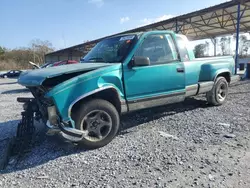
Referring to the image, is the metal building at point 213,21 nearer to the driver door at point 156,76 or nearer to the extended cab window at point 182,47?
the extended cab window at point 182,47

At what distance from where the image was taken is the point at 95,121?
12.2ft

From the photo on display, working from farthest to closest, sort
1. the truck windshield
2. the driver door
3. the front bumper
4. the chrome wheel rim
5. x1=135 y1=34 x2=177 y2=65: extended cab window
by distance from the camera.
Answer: x1=135 y1=34 x2=177 y2=65: extended cab window, the truck windshield, the driver door, the chrome wheel rim, the front bumper

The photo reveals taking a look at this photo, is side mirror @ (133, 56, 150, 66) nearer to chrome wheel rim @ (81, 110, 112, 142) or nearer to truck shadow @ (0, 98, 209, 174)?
chrome wheel rim @ (81, 110, 112, 142)

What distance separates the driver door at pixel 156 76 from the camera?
4184 millimetres

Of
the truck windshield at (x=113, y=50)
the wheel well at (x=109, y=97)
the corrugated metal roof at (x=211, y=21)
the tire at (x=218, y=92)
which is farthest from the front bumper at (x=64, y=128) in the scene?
the corrugated metal roof at (x=211, y=21)

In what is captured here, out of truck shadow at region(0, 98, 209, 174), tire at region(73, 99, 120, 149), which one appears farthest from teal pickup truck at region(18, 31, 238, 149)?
truck shadow at region(0, 98, 209, 174)

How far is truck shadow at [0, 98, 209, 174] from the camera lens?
3354mm

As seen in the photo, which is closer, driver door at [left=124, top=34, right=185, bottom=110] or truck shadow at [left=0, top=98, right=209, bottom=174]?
truck shadow at [left=0, top=98, right=209, bottom=174]

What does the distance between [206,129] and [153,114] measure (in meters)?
1.54

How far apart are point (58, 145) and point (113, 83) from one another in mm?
1529

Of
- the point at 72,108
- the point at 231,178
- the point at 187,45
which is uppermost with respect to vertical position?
the point at 187,45

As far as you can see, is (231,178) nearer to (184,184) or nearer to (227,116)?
(184,184)

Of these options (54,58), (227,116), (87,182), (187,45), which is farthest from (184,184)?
(54,58)

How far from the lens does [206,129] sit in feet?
14.4
